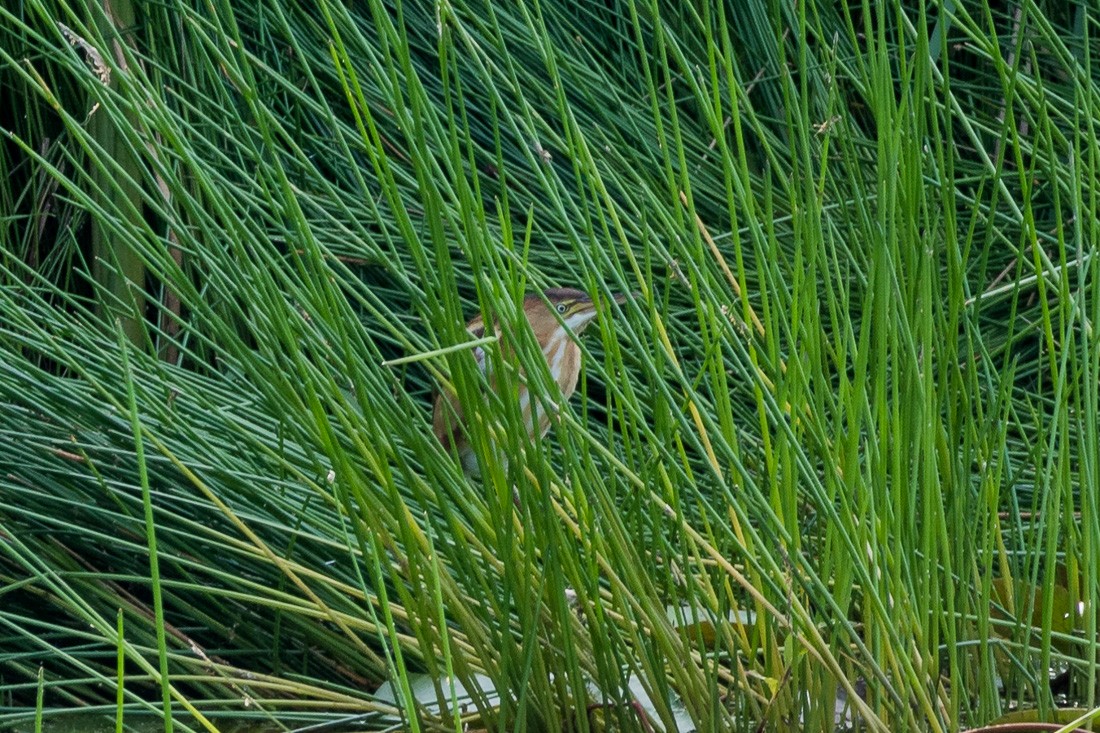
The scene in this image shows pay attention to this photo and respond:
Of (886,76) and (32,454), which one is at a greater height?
(886,76)

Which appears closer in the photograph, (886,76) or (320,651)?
(886,76)

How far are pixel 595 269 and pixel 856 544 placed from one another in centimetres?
25

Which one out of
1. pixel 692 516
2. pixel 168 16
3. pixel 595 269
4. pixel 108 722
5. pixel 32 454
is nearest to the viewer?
pixel 595 269

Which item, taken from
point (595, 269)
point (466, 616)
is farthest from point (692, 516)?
point (595, 269)

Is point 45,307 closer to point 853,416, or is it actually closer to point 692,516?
point 692,516

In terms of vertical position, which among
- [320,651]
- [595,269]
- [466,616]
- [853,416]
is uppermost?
[595,269]

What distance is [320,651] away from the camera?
1.60m

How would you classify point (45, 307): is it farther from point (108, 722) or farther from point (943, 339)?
point (943, 339)

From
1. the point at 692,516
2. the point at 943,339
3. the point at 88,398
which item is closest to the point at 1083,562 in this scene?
the point at 943,339

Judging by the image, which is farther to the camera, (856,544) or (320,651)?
(320,651)

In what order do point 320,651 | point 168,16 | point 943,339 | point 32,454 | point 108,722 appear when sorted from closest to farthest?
point 943,339 → point 108,722 → point 320,651 → point 32,454 → point 168,16

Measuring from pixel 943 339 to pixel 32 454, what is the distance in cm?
117

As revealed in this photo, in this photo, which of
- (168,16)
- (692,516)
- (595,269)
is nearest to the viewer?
(595,269)

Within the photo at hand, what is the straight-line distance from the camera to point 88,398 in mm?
1750
